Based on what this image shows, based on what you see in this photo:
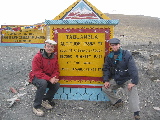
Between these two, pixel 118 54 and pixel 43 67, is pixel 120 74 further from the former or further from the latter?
pixel 43 67

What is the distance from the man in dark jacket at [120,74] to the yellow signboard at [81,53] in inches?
15.0

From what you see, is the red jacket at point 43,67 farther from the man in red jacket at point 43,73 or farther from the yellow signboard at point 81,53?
the yellow signboard at point 81,53

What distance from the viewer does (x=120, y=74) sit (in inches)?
177

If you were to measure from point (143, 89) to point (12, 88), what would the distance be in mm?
3881

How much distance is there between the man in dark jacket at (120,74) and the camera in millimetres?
4215

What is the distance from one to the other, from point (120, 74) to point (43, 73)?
1693mm

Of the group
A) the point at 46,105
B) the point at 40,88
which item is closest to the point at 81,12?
the point at 40,88

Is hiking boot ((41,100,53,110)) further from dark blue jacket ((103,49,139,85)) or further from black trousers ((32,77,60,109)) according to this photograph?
dark blue jacket ((103,49,139,85))

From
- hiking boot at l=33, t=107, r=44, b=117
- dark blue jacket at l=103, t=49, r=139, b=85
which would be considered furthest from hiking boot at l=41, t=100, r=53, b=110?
dark blue jacket at l=103, t=49, r=139, b=85

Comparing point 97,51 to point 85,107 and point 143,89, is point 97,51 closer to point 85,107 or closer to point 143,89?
point 85,107

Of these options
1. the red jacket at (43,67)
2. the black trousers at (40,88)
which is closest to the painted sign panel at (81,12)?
the red jacket at (43,67)

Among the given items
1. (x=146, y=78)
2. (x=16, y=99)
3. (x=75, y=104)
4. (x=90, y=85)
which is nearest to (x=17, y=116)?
(x=16, y=99)

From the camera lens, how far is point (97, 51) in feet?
16.3

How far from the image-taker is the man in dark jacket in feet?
13.8
